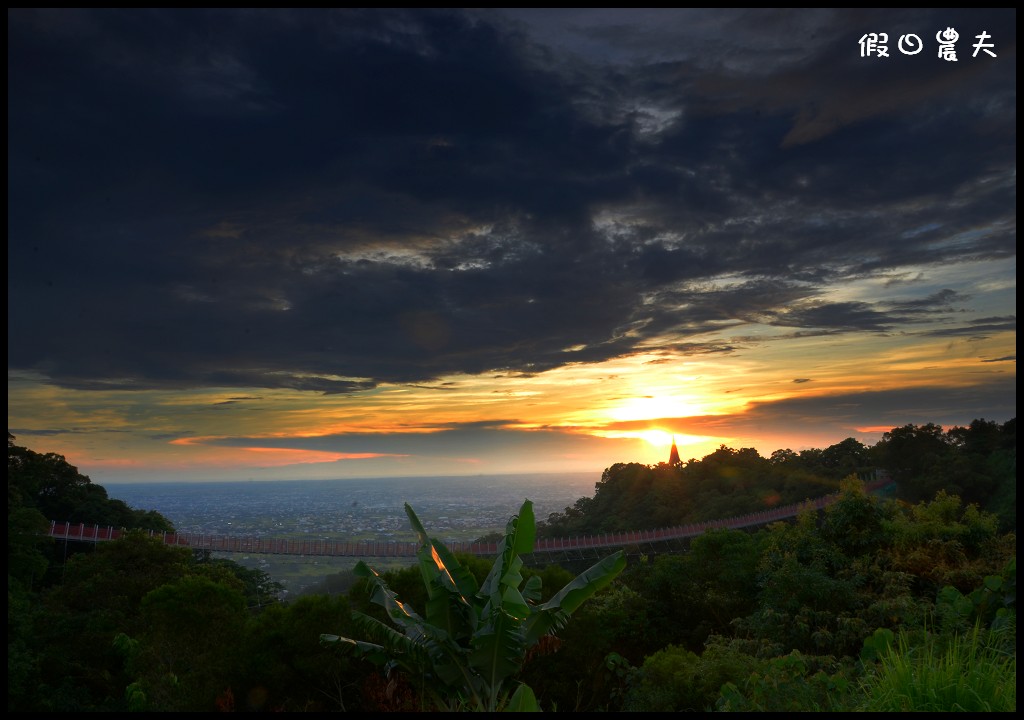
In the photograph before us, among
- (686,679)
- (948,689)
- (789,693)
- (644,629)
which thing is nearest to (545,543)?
(644,629)

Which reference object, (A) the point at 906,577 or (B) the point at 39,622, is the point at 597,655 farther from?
(B) the point at 39,622

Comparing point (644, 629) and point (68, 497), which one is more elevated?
point (68, 497)

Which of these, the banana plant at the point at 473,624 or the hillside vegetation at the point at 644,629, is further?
the banana plant at the point at 473,624

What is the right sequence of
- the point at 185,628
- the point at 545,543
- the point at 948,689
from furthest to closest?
the point at 545,543
the point at 185,628
the point at 948,689

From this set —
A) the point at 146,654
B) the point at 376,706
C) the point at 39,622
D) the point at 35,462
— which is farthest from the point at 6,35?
the point at 35,462

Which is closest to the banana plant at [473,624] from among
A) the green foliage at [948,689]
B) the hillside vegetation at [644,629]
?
the hillside vegetation at [644,629]

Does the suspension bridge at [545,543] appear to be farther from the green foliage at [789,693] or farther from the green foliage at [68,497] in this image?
the green foliage at [789,693]

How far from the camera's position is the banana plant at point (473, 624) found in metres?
9.29

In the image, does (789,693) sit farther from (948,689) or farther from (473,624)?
(473,624)

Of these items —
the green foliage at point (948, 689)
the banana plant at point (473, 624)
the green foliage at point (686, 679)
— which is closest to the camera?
the green foliage at point (948, 689)

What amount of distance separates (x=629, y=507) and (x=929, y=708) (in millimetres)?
62076

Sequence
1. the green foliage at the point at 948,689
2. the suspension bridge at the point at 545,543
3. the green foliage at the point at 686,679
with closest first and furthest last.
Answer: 1. the green foliage at the point at 948,689
2. the green foliage at the point at 686,679
3. the suspension bridge at the point at 545,543

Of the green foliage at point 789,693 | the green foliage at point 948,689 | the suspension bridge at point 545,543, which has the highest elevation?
the green foliage at point 948,689

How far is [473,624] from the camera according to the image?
988 cm
